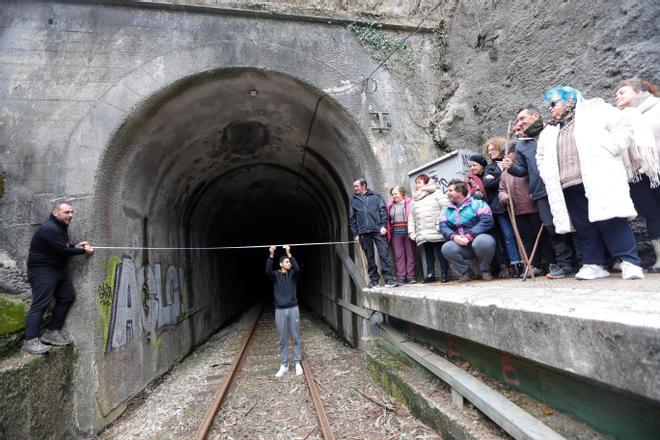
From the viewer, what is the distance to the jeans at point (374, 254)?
5.71m

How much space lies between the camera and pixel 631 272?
107 inches

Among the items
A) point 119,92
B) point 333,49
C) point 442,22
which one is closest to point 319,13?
point 333,49

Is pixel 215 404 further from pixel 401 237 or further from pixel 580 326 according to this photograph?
pixel 580 326

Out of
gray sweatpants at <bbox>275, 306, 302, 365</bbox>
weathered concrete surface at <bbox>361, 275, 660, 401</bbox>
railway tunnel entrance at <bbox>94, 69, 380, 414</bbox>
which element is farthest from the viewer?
gray sweatpants at <bbox>275, 306, 302, 365</bbox>

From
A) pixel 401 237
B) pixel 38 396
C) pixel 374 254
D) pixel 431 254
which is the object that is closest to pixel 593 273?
pixel 431 254

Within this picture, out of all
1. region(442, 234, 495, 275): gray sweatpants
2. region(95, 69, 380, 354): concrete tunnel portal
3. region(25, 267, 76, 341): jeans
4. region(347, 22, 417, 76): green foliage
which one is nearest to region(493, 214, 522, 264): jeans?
region(442, 234, 495, 275): gray sweatpants

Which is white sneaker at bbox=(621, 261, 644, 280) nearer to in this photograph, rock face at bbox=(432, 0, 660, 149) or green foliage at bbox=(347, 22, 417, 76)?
rock face at bbox=(432, 0, 660, 149)

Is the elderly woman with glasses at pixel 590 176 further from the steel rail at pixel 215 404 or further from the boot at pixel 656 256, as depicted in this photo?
the steel rail at pixel 215 404

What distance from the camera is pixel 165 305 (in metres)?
7.11

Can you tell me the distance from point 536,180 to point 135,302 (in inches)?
239

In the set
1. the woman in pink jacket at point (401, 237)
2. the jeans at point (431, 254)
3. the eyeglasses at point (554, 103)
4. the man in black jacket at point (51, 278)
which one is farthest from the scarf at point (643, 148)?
the man in black jacket at point (51, 278)

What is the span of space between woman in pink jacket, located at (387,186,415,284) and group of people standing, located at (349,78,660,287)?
0.02 m

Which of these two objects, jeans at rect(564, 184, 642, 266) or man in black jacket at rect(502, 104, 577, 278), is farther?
man in black jacket at rect(502, 104, 577, 278)

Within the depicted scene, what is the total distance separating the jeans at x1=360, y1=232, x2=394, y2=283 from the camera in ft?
18.7
